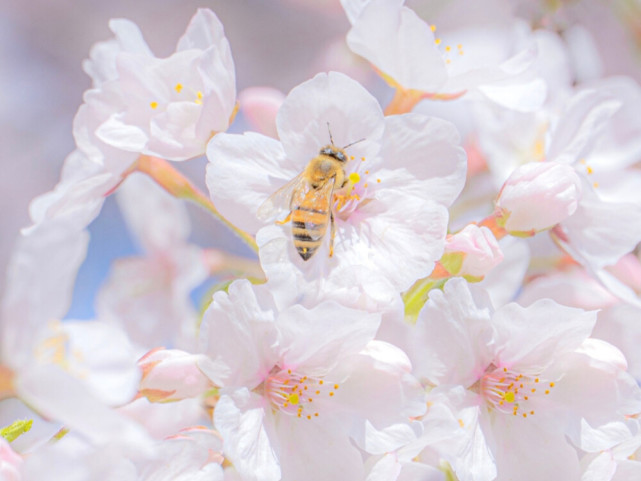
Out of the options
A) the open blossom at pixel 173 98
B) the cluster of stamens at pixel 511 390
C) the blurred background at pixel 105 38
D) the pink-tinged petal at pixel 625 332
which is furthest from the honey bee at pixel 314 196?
the blurred background at pixel 105 38

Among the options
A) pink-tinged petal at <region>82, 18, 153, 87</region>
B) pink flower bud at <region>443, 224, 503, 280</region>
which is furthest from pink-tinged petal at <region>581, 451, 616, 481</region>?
pink-tinged petal at <region>82, 18, 153, 87</region>

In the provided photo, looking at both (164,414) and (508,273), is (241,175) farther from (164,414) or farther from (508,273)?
(508,273)

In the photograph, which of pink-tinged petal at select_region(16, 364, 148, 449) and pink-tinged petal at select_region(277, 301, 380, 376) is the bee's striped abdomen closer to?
pink-tinged petal at select_region(277, 301, 380, 376)

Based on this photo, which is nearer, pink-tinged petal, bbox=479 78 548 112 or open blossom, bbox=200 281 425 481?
open blossom, bbox=200 281 425 481

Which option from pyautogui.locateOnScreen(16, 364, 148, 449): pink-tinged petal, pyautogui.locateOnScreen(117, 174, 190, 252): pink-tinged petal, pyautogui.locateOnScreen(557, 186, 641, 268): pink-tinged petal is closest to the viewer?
pyautogui.locateOnScreen(16, 364, 148, 449): pink-tinged petal

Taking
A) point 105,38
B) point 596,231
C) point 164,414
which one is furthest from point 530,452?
point 105,38

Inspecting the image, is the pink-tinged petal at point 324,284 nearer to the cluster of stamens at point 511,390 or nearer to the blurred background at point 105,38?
the cluster of stamens at point 511,390

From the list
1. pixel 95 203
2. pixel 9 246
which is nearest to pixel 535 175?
pixel 95 203
